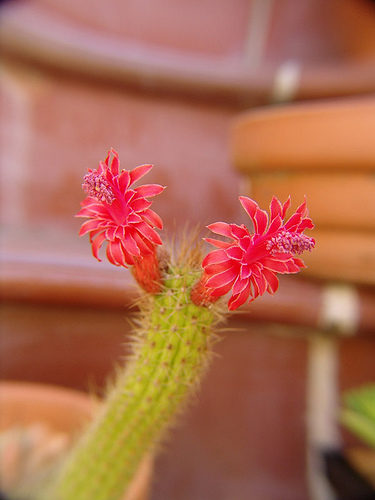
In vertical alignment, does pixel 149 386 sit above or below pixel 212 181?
below

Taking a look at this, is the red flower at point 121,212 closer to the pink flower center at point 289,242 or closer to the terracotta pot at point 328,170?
the pink flower center at point 289,242

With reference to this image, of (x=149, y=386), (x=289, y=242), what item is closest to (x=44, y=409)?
(x=149, y=386)

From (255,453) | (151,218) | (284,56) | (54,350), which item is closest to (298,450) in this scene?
(255,453)

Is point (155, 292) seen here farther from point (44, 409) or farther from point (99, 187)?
point (44, 409)

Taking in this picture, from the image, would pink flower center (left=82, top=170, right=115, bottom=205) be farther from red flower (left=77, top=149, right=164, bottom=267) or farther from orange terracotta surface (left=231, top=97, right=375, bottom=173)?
orange terracotta surface (left=231, top=97, right=375, bottom=173)

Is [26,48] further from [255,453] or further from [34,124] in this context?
[255,453]

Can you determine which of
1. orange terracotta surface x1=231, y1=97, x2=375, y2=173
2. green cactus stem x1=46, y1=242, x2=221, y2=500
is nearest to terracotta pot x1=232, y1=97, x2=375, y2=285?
orange terracotta surface x1=231, y1=97, x2=375, y2=173
